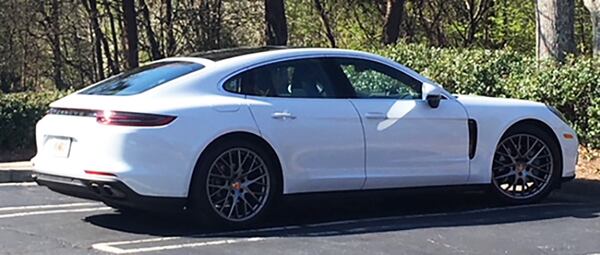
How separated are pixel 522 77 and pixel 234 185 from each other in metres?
6.04

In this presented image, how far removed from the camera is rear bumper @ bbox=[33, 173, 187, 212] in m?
7.30

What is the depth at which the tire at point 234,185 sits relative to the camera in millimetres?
7488

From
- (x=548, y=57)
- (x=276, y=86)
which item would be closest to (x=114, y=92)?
(x=276, y=86)

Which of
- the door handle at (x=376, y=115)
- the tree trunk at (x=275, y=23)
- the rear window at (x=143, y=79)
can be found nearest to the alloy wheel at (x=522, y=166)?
the door handle at (x=376, y=115)

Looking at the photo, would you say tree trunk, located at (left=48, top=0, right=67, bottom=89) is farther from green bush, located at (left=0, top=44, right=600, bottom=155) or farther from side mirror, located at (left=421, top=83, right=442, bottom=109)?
side mirror, located at (left=421, top=83, right=442, bottom=109)

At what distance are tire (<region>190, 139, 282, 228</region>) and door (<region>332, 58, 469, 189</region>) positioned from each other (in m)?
0.92

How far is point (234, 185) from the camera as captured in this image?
766 cm

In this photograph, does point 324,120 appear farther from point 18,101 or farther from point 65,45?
point 65,45

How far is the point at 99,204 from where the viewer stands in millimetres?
9078

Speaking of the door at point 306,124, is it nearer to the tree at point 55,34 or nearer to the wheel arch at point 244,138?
the wheel arch at point 244,138

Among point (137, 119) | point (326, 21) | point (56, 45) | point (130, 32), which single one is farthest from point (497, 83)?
point (56, 45)

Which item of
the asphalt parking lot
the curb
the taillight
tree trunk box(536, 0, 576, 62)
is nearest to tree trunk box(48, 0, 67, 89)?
the curb

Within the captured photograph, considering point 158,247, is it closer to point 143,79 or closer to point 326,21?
point 143,79

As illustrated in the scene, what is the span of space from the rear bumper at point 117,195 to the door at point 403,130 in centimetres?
175
